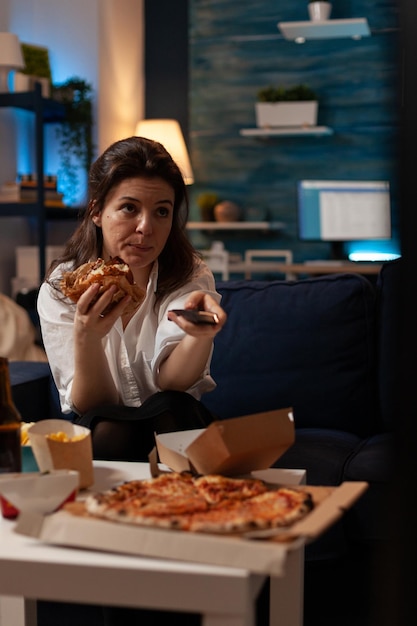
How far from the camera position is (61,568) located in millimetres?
Result: 805

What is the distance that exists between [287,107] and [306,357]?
146 inches

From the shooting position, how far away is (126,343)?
1.78m

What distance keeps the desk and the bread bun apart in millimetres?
620

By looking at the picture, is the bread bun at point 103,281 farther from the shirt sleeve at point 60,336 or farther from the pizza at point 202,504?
the pizza at point 202,504

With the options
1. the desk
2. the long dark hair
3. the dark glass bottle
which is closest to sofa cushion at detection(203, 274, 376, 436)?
the long dark hair

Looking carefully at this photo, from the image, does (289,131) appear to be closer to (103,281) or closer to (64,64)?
(64,64)

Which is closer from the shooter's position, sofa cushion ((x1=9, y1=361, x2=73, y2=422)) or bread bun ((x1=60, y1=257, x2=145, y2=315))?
bread bun ((x1=60, y1=257, x2=145, y2=315))

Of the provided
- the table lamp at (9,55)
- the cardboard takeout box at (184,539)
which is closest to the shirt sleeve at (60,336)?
the cardboard takeout box at (184,539)

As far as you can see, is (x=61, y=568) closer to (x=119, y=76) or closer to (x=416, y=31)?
(x=416, y=31)

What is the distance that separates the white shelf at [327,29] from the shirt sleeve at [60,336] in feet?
13.6

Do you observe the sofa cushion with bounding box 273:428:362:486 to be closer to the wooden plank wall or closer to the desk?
the desk

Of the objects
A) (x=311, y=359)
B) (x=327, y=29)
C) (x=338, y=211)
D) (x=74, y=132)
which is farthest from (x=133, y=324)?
(x=327, y=29)

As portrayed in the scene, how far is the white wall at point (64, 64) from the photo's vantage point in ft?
16.9

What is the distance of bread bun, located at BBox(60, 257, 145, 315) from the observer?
144 centimetres
